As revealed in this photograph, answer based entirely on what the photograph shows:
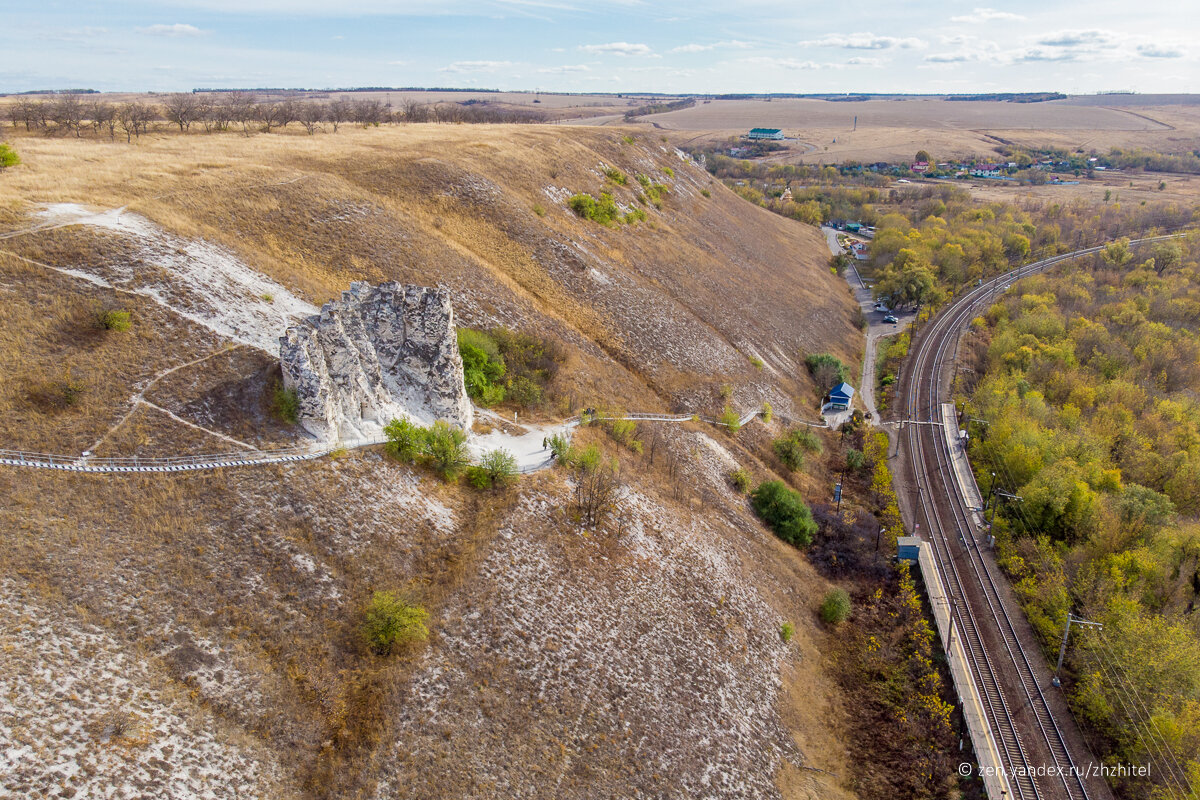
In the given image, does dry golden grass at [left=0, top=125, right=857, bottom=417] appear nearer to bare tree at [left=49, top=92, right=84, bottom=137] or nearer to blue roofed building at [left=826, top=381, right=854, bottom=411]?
blue roofed building at [left=826, top=381, right=854, bottom=411]

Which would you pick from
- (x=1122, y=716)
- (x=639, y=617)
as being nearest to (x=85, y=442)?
(x=639, y=617)

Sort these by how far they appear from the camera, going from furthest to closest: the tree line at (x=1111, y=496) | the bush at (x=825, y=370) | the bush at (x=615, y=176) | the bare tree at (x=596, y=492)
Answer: the bush at (x=615, y=176), the bush at (x=825, y=370), the bare tree at (x=596, y=492), the tree line at (x=1111, y=496)

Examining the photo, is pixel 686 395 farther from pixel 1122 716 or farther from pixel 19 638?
pixel 19 638

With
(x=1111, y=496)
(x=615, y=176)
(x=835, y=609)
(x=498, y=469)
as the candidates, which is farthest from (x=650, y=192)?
(x=835, y=609)

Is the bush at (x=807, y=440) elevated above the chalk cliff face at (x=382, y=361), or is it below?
below

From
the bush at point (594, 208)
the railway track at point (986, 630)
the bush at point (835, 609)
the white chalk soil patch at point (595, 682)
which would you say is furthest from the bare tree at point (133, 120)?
the railway track at point (986, 630)

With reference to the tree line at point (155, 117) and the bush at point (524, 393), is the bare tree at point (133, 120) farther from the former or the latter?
the bush at point (524, 393)

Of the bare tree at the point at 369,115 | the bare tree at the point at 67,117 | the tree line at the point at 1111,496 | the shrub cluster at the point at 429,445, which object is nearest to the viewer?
the shrub cluster at the point at 429,445
